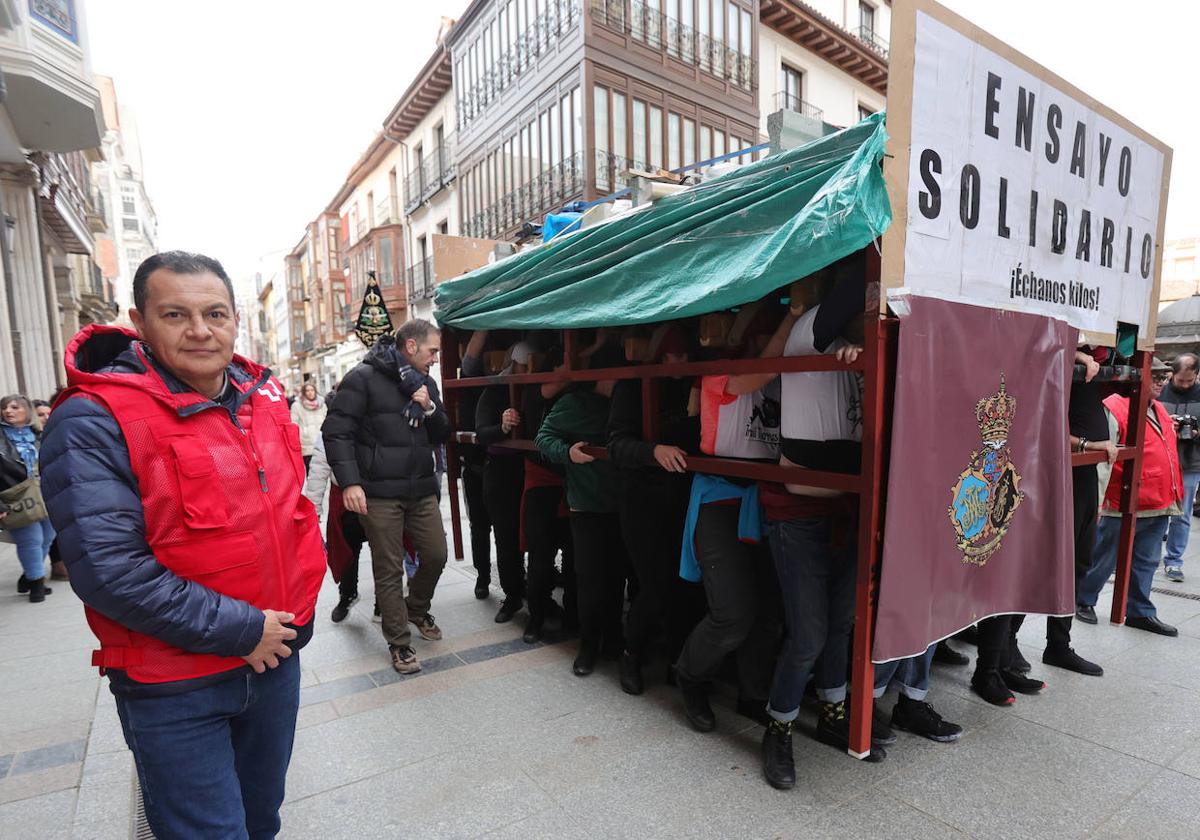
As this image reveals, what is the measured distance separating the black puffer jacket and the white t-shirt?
213 centimetres

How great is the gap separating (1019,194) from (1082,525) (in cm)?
194

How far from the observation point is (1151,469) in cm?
409

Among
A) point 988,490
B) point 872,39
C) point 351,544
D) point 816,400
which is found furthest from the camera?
point 872,39

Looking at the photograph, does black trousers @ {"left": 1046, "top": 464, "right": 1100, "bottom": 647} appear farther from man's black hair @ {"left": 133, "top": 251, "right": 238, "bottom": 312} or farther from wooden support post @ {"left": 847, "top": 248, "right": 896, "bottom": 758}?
man's black hair @ {"left": 133, "top": 251, "right": 238, "bottom": 312}

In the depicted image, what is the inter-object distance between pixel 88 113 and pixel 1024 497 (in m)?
11.6

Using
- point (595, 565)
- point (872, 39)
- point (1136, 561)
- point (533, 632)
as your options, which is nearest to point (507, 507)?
point (533, 632)

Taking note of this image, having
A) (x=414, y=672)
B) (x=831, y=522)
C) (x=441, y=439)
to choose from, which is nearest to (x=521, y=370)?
(x=441, y=439)

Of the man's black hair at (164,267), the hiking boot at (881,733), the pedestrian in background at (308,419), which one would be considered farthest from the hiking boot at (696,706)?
the pedestrian in background at (308,419)

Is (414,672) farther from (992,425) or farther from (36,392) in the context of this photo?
(36,392)

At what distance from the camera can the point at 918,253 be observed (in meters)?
2.28

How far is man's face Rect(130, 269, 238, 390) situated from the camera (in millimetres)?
1521

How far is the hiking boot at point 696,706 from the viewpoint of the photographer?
2984 mm

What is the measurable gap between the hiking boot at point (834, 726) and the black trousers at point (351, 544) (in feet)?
9.12

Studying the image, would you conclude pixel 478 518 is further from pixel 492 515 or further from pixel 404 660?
pixel 404 660
